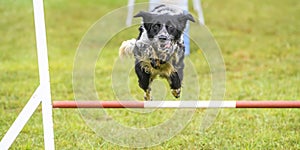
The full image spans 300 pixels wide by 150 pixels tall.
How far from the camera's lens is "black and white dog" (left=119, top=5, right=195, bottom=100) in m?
2.99

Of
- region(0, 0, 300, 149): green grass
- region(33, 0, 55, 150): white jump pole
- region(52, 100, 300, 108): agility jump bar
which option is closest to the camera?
region(33, 0, 55, 150): white jump pole

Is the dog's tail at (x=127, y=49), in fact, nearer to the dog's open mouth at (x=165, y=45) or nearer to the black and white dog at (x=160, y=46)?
the black and white dog at (x=160, y=46)

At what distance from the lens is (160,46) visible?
3.01 meters

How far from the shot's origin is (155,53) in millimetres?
3047

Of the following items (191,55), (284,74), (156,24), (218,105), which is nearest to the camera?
(156,24)

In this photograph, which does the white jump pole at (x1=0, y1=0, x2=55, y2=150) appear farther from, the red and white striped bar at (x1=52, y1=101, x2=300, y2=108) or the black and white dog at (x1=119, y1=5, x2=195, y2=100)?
the black and white dog at (x1=119, y1=5, x2=195, y2=100)

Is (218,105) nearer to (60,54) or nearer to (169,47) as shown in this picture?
(169,47)

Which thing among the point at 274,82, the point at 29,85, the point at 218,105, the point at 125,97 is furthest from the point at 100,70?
the point at 218,105

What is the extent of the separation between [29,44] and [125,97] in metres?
3.47

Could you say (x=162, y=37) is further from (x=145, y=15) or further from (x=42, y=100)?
(x=42, y=100)

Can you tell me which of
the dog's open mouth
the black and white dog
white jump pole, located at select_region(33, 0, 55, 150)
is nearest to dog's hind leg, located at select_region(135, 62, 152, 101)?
the black and white dog

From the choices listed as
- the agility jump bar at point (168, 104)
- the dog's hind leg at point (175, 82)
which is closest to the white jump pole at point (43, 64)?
the agility jump bar at point (168, 104)

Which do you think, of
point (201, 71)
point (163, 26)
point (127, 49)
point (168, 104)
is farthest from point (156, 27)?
point (201, 71)

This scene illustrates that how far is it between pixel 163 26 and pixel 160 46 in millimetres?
108
